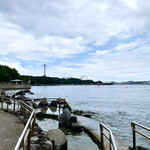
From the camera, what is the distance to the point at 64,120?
1180cm

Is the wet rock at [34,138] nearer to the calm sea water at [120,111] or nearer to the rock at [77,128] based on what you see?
the rock at [77,128]

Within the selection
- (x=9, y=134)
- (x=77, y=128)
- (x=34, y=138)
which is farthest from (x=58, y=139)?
(x=77, y=128)

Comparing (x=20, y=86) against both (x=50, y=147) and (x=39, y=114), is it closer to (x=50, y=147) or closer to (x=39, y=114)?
(x=39, y=114)

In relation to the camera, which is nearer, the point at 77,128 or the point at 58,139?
the point at 58,139

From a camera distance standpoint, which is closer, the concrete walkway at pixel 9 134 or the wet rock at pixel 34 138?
the concrete walkway at pixel 9 134

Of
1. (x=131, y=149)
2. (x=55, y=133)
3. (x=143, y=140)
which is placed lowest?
(x=143, y=140)

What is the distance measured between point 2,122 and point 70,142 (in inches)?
136

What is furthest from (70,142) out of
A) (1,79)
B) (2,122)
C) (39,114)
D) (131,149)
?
(1,79)

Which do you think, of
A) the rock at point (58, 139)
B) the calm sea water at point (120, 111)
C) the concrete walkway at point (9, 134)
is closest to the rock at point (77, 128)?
the calm sea water at point (120, 111)

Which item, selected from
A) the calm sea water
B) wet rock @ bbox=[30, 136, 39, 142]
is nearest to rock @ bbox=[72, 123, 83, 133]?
the calm sea water

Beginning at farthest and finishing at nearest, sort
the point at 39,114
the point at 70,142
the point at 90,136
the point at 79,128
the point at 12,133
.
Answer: the point at 39,114
the point at 79,128
the point at 90,136
the point at 70,142
the point at 12,133

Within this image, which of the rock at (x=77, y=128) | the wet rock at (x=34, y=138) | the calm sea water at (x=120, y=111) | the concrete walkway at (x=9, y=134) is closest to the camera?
the concrete walkway at (x=9, y=134)

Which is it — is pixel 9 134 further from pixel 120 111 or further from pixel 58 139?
pixel 120 111

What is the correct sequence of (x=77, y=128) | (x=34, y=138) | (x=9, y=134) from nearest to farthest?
(x=34, y=138), (x=9, y=134), (x=77, y=128)
